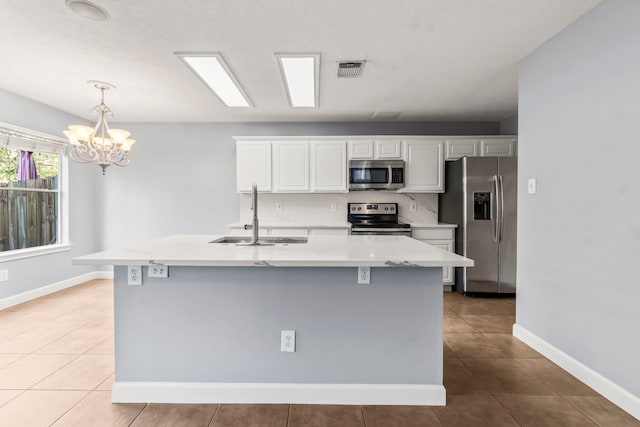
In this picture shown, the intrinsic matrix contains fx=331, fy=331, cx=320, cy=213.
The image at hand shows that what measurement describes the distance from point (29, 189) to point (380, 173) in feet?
14.6

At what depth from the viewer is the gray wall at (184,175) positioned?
5.03 m

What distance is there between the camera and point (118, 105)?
13.8ft

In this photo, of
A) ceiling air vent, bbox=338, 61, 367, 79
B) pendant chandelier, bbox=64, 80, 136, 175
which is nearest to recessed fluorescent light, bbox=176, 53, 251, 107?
pendant chandelier, bbox=64, 80, 136, 175

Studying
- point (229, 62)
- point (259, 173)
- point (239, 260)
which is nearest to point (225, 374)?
point (239, 260)

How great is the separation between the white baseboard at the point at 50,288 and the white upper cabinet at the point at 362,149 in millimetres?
4110

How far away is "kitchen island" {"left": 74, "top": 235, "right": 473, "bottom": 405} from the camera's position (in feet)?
6.40

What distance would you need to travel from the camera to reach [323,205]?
500 cm

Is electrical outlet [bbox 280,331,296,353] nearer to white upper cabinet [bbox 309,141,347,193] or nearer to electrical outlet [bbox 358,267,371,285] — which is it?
electrical outlet [bbox 358,267,371,285]

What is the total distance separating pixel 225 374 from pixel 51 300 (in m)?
3.32

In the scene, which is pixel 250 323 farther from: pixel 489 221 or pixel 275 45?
pixel 489 221

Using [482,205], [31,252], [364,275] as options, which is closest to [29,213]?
[31,252]

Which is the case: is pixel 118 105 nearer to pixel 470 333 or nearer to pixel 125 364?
pixel 125 364

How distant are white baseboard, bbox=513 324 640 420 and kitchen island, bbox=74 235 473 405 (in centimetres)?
105

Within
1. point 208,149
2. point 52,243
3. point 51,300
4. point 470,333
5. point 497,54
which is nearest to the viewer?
point 497,54
